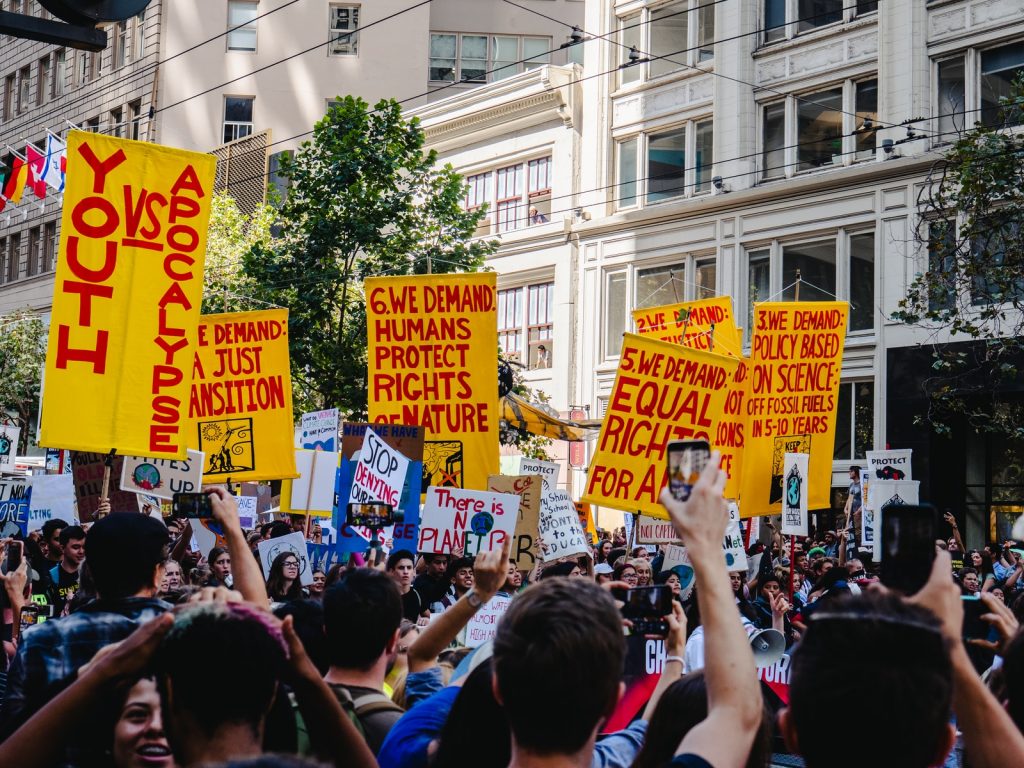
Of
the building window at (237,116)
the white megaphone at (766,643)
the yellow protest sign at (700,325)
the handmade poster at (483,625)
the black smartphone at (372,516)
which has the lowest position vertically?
the white megaphone at (766,643)

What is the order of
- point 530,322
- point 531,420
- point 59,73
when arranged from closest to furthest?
1. point 531,420
2. point 530,322
3. point 59,73

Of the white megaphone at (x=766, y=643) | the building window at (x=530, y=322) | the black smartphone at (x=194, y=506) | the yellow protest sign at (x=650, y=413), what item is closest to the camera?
the black smartphone at (x=194, y=506)

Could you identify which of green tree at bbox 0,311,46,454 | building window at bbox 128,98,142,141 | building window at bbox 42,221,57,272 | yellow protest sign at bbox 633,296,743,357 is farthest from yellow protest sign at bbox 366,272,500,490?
building window at bbox 42,221,57,272

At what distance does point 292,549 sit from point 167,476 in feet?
5.35

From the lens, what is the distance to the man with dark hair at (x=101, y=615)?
3881 millimetres

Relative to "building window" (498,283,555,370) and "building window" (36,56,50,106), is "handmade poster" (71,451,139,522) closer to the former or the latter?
"building window" (498,283,555,370)

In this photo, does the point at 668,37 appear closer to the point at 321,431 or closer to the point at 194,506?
the point at 321,431

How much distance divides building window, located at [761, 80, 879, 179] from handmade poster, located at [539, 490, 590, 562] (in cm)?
1886

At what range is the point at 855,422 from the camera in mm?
29812

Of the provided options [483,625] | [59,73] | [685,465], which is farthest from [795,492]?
[59,73]

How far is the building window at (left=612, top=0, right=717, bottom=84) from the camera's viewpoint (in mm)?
34188

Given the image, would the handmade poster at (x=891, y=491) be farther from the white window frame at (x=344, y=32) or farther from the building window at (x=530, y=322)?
the white window frame at (x=344, y=32)

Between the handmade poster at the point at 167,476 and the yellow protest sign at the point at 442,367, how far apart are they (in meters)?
1.72

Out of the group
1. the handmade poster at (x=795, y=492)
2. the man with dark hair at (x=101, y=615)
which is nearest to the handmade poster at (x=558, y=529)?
the handmade poster at (x=795, y=492)
